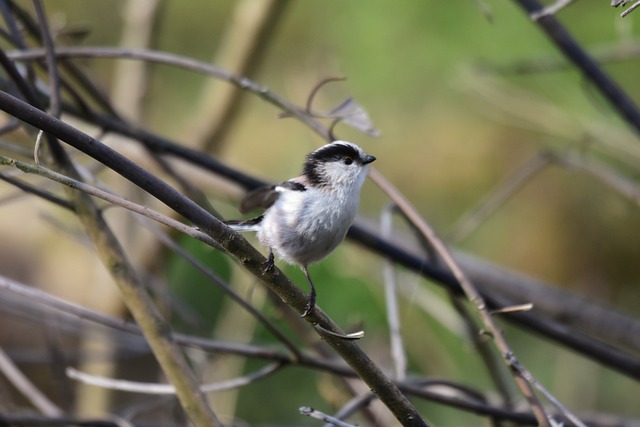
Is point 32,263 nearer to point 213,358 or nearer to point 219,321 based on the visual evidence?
point 219,321

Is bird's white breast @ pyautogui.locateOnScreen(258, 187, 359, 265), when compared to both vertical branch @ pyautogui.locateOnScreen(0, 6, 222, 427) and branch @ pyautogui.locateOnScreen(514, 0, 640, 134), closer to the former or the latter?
vertical branch @ pyautogui.locateOnScreen(0, 6, 222, 427)

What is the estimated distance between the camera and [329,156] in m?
1.73

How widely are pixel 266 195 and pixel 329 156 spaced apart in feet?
0.57

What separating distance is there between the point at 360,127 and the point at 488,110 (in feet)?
7.06

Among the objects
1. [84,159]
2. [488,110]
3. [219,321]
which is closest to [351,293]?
[219,321]

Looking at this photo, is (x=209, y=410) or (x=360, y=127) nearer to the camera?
(x=209, y=410)

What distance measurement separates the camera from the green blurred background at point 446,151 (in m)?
3.33

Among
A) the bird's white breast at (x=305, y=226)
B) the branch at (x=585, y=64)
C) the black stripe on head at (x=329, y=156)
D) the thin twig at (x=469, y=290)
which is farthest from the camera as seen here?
the branch at (x=585, y=64)

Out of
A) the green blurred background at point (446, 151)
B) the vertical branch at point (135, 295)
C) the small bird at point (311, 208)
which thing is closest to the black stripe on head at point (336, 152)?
the small bird at point (311, 208)

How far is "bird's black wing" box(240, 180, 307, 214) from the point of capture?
5.36 feet

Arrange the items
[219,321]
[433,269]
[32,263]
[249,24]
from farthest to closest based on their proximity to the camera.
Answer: [32,263] → [219,321] → [249,24] → [433,269]

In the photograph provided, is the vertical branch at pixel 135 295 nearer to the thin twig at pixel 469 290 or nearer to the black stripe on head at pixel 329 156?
the black stripe on head at pixel 329 156

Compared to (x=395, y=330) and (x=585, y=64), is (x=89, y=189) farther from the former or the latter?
(x=585, y=64)

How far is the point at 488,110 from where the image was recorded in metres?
3.71
